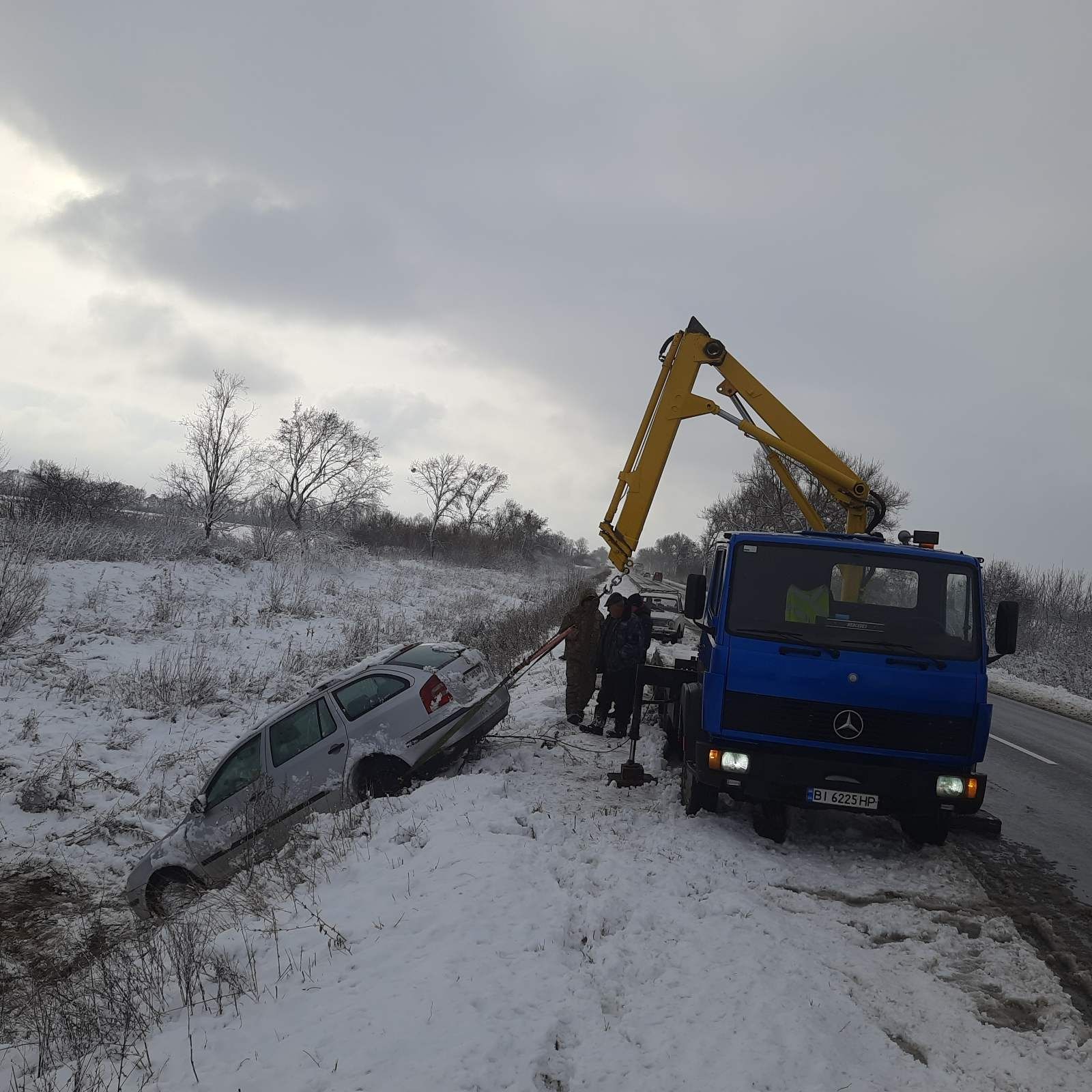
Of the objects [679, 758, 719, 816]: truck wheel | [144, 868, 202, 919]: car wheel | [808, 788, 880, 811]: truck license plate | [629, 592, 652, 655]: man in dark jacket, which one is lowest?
[144, 868, 202, 919]: car wheel

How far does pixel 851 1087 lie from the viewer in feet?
9.40

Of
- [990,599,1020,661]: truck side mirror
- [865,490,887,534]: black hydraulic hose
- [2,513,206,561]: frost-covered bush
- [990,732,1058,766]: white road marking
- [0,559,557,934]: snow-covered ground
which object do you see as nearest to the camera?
[990,599,1020,661]: truck side mirror

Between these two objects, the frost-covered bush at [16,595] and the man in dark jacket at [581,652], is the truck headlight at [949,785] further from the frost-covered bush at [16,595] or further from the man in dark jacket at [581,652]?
the frost-covered bush at [16,595]

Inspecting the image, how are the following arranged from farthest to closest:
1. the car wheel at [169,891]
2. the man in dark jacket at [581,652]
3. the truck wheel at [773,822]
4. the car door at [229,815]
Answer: the man in dark jacket at [581,652]
the car door at [229,815]
the car wheel at [169,891]
the truck wheel at [773,822]

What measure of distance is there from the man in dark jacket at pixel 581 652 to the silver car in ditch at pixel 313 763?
240 cm

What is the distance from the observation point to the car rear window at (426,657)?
7.20 metres

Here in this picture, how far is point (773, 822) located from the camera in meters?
5.74

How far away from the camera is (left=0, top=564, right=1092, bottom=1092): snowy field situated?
293cm

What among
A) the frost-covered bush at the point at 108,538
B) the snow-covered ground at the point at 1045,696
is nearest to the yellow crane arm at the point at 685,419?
the snow-covered ground at the point at 1045,696

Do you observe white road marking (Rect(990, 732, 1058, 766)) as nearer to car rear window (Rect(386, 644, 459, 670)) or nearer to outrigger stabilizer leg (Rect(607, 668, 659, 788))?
outrigger stabilizer leg (Rect(607, 668, 659, 788))

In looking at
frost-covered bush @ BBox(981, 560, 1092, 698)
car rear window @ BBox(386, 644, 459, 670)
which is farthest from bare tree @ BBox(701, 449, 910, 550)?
car rear window @ BBox(386, 644, 459, 670)

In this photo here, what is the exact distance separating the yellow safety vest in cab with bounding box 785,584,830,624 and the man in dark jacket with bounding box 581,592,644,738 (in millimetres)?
2862

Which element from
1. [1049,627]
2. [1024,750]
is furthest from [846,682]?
[1049,627]

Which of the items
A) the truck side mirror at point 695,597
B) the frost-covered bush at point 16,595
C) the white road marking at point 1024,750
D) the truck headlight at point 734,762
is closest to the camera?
the truck headlight at point 734,762
